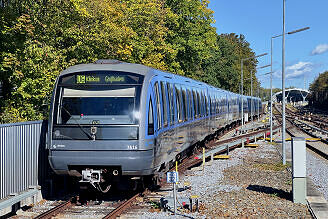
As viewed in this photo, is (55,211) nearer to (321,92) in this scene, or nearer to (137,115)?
(137,115)

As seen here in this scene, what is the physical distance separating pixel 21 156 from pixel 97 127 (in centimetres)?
208

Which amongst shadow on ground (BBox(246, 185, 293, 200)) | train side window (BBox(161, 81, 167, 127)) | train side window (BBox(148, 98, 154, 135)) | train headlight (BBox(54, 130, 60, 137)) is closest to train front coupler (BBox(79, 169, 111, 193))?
train headlight (BBox(54, 130, 60, 137))

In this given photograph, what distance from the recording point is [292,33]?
784 inches

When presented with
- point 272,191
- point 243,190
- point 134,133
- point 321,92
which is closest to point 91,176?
point 134,133

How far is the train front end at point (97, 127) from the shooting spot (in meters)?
10.2

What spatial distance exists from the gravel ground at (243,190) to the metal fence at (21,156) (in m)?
3.06

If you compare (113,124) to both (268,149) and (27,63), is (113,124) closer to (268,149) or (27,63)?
(27,63)

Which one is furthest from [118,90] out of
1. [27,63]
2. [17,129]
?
[27,63]

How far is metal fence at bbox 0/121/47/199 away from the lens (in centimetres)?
994

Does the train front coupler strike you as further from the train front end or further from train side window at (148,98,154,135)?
train side window at (148,98,154,135)

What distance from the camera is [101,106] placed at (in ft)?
34.2

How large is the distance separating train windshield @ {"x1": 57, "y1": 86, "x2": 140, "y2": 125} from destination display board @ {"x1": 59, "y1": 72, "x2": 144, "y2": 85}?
151 mm

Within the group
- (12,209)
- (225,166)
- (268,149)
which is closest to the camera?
(12,209)

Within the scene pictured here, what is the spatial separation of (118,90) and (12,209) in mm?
3527
